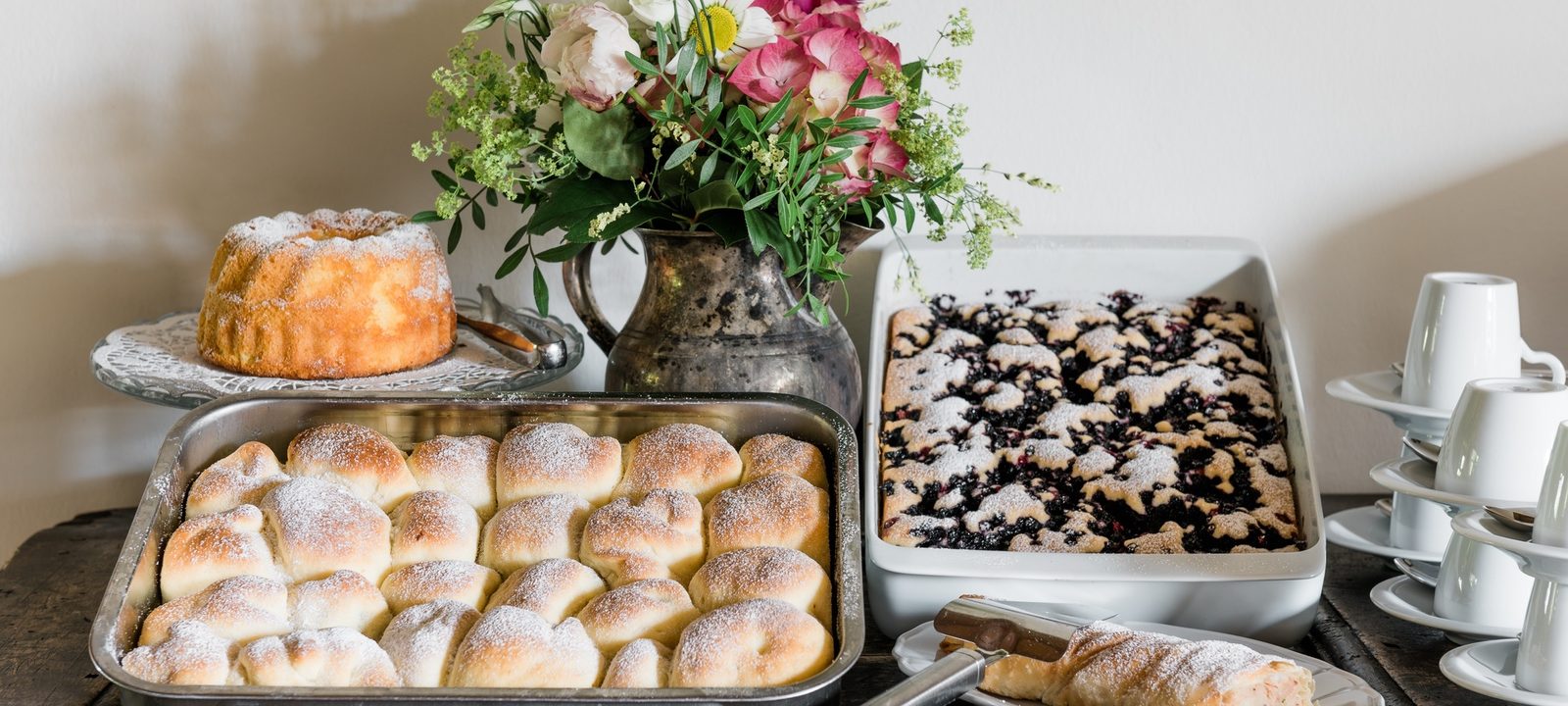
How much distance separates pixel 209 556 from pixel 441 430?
225mm

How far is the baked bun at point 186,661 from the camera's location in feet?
2.36

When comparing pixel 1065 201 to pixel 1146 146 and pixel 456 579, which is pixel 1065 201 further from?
pixel 456 579

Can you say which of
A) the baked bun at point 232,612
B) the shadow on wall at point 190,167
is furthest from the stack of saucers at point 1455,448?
the shadow on wall at point 190,167

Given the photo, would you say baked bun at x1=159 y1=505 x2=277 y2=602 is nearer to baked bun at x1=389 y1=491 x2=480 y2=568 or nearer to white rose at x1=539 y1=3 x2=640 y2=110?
baked bun at x1=389 y1=491 x2=480 y2=568

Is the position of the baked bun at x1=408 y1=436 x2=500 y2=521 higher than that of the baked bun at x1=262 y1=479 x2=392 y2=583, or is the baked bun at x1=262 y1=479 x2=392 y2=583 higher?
the baked bun at x1=408 y1=436 x2=500 y2=521

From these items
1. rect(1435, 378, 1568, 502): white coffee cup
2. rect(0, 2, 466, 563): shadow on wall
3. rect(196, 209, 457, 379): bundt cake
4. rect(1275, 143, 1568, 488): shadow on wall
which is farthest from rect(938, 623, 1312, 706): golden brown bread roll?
rect(0, 2, 466, 563): shadow on wall

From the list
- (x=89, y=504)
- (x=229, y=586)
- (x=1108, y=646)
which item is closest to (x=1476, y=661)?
(x=1108, y=646)

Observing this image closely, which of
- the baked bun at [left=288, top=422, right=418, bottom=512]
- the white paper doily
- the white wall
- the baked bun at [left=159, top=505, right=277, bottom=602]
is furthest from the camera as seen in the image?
the white wall

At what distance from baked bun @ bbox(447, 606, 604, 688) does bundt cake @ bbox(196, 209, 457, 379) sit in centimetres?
40

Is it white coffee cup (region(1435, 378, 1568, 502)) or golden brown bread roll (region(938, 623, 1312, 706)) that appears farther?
white coffee cup (region(1435, 378, 1568, 502))

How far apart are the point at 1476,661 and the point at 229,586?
0.82 m

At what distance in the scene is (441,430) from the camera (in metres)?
1.01

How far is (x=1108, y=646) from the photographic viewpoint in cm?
80

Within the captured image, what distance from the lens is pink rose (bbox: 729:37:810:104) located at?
3.07ft
